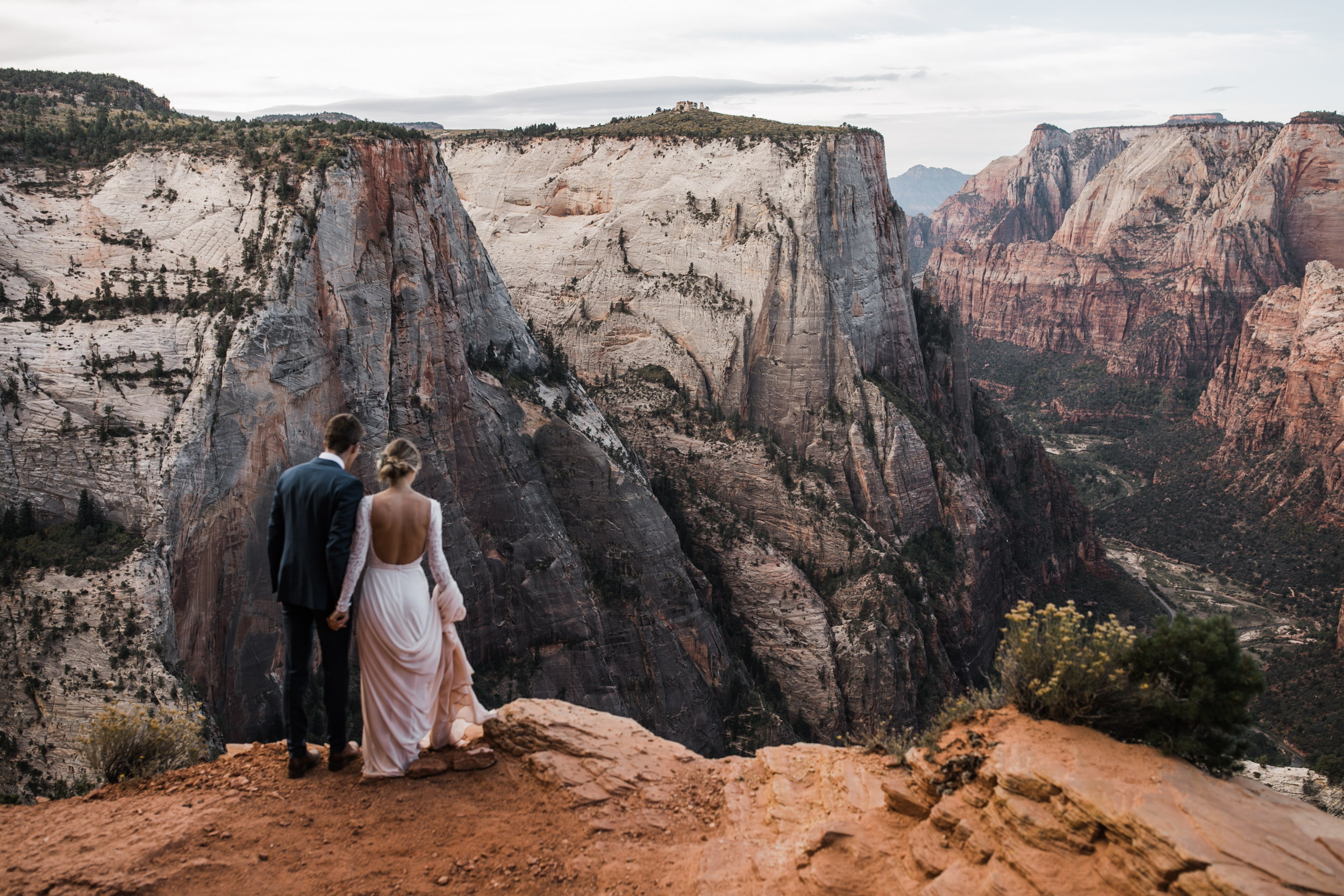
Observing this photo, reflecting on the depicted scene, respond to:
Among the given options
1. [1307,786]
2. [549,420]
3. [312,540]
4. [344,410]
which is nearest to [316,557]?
[312,540]

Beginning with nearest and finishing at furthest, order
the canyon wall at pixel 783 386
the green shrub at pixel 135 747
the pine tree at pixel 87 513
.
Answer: the green shrub at pixel 135 747, the pine tree at pixel 87 513, the canyon wall at pixel 783 386

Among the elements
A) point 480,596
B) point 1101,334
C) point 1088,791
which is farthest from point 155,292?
point 1101,334

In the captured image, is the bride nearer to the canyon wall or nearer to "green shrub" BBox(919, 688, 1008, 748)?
"green shrub" BBox(919, 688, 1008, 748)

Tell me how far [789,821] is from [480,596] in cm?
1761

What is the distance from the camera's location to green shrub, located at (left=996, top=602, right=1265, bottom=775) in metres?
6.79

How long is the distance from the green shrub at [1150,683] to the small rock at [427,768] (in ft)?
17.8

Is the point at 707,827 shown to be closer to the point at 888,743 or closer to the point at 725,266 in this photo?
the point at 888,743

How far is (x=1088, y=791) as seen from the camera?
250 inches

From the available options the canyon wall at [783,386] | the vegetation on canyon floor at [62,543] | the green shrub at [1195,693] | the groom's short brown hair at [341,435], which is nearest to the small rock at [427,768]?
the groom's short brown hair at [341,435]

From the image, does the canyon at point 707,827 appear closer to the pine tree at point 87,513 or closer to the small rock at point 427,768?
the small rock at point 427,768

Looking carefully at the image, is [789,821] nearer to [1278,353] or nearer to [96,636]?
[96,636]

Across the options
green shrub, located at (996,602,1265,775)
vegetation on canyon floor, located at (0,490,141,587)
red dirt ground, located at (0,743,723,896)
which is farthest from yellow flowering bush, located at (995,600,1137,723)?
vegetation on canyon floor, located at (0,490,141,587)

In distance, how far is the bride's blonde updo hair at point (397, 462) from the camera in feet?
24.7

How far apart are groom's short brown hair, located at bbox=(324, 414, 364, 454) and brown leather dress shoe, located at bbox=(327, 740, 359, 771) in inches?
116
